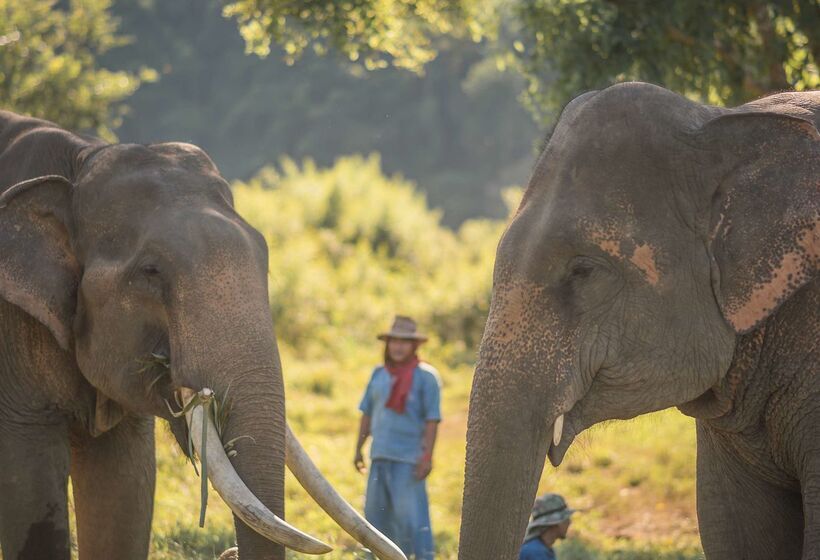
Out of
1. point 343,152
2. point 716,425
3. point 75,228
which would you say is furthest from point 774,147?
point 343,152

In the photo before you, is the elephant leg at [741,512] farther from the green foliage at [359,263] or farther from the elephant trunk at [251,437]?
the green foliage at [359,263]

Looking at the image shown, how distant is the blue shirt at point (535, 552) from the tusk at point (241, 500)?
1.87 meters

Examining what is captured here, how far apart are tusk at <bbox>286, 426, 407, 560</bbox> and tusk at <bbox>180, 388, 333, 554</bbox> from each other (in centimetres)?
22

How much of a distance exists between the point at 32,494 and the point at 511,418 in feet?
7.08

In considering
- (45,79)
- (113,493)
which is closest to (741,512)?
(113,493)

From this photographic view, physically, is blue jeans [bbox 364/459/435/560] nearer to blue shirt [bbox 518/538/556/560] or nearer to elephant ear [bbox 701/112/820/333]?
blue shirt [bbox 518/538/556/560]

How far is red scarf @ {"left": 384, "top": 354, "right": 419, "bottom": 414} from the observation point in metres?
7.84

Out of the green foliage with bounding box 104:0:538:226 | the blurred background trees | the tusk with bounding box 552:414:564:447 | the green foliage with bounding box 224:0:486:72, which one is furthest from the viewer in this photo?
the green foliage with bounding box 104:0:538:226

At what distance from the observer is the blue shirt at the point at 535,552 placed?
6.02 meters

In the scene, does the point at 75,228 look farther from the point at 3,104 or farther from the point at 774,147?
the point at 3,104

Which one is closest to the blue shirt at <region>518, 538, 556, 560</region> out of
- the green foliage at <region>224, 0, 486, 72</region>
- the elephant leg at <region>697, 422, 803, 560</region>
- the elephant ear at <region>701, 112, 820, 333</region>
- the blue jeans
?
the elephant leg at <region>697, 422, 803, 560</region>

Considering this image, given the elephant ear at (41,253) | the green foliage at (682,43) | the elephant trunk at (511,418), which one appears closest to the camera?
the elephant trunk at (511,418)

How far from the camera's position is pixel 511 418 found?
12.9 feet

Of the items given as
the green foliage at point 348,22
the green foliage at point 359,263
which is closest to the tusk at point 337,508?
the green foliage at point 348,22
